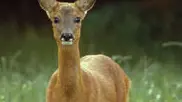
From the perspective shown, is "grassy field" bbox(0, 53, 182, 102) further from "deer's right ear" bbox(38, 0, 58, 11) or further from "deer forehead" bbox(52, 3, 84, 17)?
"deer forehead" bbox(52, 3, 84, 17)

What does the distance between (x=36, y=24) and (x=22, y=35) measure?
90 cm

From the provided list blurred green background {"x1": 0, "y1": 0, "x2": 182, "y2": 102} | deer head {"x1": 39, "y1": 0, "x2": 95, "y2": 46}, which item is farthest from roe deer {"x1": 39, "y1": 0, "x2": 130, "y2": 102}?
blurred green background {"x1": 0, "y1": 0, "x2": 182, "y2": 102}

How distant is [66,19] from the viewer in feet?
31.7

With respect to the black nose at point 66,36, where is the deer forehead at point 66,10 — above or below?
above

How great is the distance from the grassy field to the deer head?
2982 mm

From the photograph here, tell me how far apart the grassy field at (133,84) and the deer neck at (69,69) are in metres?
2.80

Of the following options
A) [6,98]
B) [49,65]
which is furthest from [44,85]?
[49,65]

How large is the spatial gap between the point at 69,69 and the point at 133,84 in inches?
161

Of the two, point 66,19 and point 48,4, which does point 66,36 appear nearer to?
point 66,19

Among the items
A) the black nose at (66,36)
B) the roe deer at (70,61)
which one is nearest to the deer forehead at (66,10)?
the roe deer at (70,61)

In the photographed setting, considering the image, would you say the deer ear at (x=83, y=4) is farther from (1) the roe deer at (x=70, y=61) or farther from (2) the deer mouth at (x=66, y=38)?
(2) the deer mouth at (x=66, y=38)

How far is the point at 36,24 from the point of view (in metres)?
23.2

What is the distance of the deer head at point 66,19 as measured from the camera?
9531 millimetres

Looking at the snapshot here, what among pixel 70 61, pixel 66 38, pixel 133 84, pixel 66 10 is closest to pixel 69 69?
pixel 70 61
